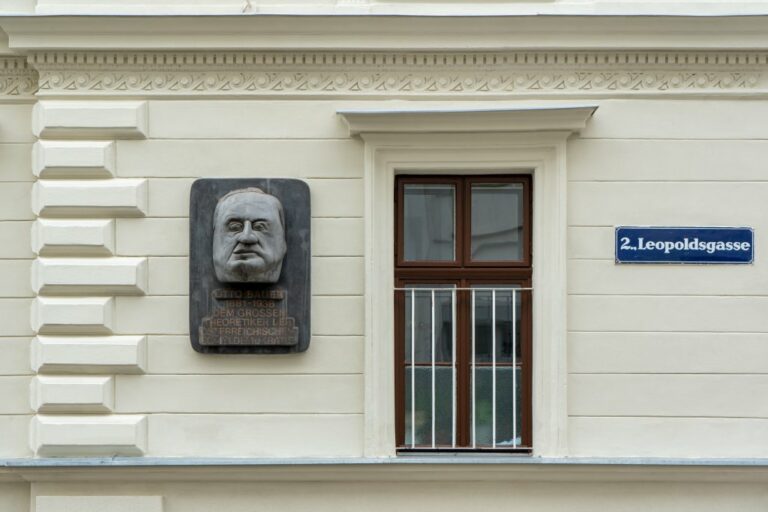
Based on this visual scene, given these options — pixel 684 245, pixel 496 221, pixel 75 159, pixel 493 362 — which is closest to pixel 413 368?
pixel 493 362

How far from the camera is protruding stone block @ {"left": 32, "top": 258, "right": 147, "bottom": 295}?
23.2 ft

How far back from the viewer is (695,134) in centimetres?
714

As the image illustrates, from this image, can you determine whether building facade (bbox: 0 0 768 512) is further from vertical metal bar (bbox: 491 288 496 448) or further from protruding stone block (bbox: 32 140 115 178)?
vertical metal bar (bbox: 491 288 496 448)

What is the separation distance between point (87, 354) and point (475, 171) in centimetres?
298

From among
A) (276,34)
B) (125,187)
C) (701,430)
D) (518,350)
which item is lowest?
(701,430)

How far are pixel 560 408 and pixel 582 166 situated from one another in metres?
1.69

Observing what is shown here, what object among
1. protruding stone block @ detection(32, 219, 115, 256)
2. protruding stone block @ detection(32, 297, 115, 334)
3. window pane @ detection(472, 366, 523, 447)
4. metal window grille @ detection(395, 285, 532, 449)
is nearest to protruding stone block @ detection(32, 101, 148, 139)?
protruding stone block @ detection(32, 219, 115, 256)

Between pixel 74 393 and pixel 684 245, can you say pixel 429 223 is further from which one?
pixel 74 393

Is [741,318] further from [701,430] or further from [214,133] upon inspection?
[214,133]

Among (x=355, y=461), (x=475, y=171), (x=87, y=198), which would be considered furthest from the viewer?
(x=475, y=171)

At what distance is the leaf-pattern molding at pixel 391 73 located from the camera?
712 centimetres

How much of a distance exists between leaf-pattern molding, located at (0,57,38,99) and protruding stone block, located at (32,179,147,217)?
0.73 meters

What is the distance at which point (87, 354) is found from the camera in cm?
707

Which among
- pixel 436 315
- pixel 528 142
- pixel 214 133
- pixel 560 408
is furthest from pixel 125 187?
pixel 560 408
